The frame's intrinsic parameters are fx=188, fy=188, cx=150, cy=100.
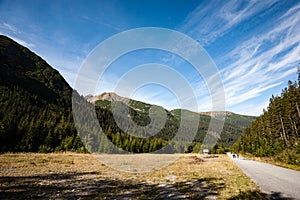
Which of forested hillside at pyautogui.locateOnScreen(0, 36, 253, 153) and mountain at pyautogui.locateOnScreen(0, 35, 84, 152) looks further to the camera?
mountain at pyautogui.locateOnScreen(0, 35, 84, 152)

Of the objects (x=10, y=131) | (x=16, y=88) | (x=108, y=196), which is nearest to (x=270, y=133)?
(x=108, y=196)

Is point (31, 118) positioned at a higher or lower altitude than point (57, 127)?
higher

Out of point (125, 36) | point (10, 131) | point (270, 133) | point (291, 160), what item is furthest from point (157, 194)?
point (270, 133)

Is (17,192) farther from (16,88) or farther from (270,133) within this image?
(16,88)

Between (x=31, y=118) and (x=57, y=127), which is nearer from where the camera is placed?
(x=57, y=127)

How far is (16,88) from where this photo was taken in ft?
459

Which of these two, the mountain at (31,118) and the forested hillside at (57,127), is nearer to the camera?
the forested hillside at (57,127)

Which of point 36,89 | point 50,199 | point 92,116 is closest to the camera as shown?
point 50,199

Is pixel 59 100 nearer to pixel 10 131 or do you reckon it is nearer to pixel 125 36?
pixel 10 131

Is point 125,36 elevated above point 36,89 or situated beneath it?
situated beneath

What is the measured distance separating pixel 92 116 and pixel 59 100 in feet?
229

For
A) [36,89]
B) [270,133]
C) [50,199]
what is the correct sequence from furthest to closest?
[36,89]
[270,133]
[50,199]

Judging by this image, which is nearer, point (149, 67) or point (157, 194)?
point (157, 194)

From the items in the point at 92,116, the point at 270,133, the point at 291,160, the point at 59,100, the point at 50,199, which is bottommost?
the point at 50,199
